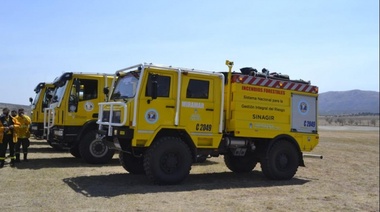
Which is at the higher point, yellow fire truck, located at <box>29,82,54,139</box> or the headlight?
yellow fire truck, located at <box>29,82,54,139</box>

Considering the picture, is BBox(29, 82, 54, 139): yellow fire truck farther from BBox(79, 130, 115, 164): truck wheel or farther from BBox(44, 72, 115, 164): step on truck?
BBox(79, 130, 115, 164): truck wheel

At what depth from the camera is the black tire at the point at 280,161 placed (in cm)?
1104

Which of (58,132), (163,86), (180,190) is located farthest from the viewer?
(58,132)

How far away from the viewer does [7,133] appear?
1219 cm

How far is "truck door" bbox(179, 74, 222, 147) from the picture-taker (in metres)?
9.80

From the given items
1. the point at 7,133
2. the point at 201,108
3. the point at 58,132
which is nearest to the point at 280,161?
the point at 201,108

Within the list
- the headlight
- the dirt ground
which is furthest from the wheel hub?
the headlight

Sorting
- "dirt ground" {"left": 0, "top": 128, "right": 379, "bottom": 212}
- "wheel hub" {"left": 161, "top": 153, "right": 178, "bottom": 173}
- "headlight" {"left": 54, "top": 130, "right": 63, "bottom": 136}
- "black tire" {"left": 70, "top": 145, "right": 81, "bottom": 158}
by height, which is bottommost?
"dirt ground" {"left": 0, "top": 128, "right": 379, "bottom": 212}

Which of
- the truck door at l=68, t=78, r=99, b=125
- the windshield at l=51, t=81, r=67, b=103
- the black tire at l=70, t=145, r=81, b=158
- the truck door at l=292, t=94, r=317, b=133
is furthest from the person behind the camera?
the black tire at l=70, t=145, r=81, b=158

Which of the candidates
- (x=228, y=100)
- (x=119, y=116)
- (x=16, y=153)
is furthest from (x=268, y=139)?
(x=16, y=153)

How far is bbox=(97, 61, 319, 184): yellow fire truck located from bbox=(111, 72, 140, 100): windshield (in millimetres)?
28

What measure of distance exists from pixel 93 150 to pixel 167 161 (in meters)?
4.31

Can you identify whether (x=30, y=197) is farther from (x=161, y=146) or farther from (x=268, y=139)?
(x=268, y=139)

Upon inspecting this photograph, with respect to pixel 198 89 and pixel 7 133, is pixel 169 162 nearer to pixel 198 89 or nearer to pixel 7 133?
pixel 198 89
